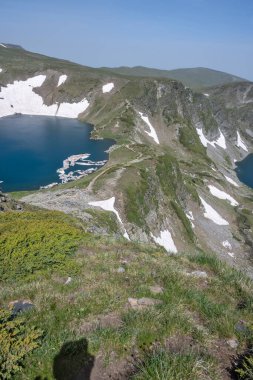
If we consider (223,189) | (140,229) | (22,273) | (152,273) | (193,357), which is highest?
(193,357)

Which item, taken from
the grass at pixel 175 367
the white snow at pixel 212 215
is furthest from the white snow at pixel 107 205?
the white snow at pixel 212 215

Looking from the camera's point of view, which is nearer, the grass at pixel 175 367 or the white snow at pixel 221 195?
the grass at pixel 175 367

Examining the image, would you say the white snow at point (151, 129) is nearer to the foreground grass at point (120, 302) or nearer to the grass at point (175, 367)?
the foreground grass at point (120, 302)

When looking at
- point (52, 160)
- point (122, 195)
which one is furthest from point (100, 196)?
point (52, 160)

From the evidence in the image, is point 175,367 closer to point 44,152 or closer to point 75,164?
point 75,164

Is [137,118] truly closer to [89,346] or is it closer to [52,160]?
[52,160]

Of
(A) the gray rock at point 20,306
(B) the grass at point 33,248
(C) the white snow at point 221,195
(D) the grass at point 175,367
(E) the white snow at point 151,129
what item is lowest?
(C) the white snow at point 221,195
